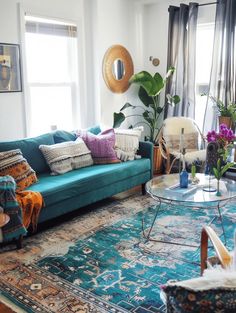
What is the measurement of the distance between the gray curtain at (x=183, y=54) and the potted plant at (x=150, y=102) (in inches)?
6.6

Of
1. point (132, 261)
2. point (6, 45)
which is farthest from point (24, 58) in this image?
point (132, 261)

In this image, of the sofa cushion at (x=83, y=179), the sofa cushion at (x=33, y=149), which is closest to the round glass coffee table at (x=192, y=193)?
the sofa cushion at (x=83, y=179)

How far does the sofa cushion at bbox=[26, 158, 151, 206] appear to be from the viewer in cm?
337

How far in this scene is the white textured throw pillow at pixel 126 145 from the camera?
14.5 feet

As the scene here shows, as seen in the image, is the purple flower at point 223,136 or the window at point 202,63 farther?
the window at point 202,63

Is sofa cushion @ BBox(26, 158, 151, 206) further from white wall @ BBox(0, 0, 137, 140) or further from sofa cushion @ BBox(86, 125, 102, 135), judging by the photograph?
white wall @ BBox(0, 0, 137, 140)

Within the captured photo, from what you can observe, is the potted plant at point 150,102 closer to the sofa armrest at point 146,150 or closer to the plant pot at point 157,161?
the plant pot at point 157,161

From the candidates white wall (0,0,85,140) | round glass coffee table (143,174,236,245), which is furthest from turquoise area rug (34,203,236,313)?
white wall (0,0,85,140)

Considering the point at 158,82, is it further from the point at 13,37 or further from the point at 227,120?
the point at 13,37

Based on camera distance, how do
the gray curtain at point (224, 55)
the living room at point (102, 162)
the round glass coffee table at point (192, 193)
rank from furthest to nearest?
the gray curtain at point (224, 55) → the round glass coffee table at point (192, 193) → the living room at point (102, 162)

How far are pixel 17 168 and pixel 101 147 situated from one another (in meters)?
1.18

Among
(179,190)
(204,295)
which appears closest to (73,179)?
(179,190)

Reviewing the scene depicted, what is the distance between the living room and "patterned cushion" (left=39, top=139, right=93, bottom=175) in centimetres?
2

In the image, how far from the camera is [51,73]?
4727 millimetres
